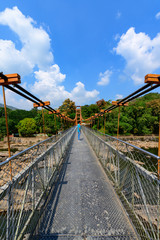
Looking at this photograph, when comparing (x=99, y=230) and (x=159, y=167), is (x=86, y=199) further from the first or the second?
(x=159, y=167)

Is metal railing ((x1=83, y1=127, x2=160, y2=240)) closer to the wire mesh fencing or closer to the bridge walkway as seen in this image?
the bridge walkway

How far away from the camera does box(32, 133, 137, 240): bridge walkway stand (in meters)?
1.30

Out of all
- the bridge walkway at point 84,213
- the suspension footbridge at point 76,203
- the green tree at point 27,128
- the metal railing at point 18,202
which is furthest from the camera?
the green tree at point 27,128

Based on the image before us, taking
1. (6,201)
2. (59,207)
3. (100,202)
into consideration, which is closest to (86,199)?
(100,202)

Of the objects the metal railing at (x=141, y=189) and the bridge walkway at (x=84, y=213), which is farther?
the bridge walkway at (x=84, y=213)

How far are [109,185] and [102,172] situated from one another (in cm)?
56

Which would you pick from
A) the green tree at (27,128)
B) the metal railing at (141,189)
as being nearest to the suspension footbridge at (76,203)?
the metal railing at (141,189)

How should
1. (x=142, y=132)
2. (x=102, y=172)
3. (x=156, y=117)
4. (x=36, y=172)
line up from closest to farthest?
1. (x=36, y=172)
2. (x=102, y=172)
3. (x=156, y=117)
4. (x=142, y=132)

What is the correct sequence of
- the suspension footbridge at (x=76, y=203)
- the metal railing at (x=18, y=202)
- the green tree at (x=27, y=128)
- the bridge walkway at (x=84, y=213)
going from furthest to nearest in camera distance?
1. the green tree at (x=27, y=128)
2. the bridge walkway at (x=84, y=213)
3. the suspension footbridge at (x=76, y=203)
4. the metal railing at (x=18, y=202)

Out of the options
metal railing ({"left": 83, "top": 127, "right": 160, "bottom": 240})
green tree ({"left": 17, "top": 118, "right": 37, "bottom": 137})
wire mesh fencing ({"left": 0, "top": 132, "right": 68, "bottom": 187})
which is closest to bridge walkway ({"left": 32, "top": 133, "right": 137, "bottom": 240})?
metal railing ({"left": 83, "top": 127, "right": 160, "bottom": 240})

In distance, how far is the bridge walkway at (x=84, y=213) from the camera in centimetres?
130

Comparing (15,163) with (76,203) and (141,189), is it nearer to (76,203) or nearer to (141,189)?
(76,203)

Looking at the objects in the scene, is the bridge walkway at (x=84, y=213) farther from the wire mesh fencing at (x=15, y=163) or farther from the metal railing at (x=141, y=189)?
the wire mesh fencing at (x=15, y=163)

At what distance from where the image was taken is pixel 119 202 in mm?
1782
